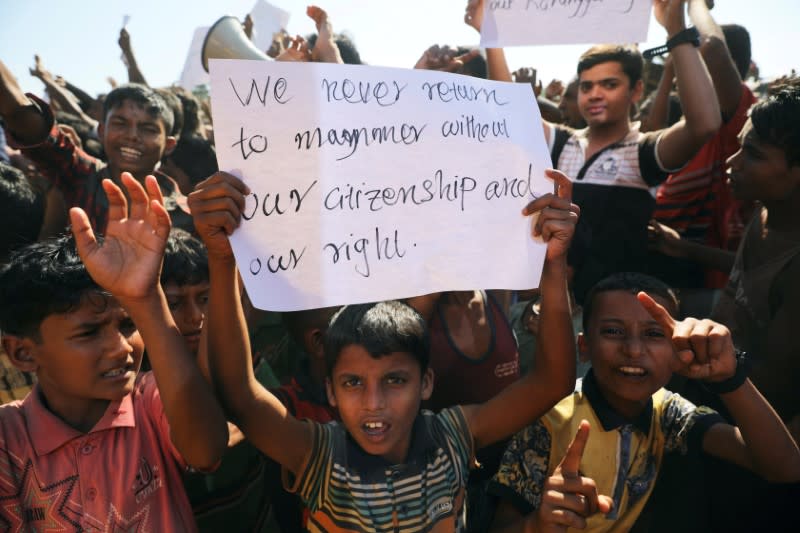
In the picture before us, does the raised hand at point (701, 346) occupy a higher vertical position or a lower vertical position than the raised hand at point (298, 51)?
lower

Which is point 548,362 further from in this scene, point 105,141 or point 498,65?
point 105,141

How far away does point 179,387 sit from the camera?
1.63 metres

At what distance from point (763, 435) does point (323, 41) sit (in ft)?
7.83

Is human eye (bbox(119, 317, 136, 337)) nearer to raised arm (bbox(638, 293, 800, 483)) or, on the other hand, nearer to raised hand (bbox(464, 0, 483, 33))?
raised arm (bbox(638, 293, 800, 483))

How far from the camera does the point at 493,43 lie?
2707 millimetres

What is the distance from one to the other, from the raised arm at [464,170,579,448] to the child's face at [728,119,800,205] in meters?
1.23

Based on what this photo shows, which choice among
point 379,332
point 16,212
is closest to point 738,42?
point 379,332

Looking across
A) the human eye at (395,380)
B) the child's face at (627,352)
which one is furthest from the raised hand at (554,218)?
the human eye at (395,380)

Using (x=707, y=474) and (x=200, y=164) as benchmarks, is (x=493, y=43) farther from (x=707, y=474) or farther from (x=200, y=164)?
(x=200, y=164)

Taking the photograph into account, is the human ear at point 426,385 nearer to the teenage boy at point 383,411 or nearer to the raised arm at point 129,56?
the teenage boy at point 383,411

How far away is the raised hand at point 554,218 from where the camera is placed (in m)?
1.92

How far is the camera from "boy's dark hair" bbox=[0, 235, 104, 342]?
1.89m

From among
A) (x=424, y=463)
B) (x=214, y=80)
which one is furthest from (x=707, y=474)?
(x=214, y=80)

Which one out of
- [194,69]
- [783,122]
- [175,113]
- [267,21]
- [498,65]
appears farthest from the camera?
[267,21]
